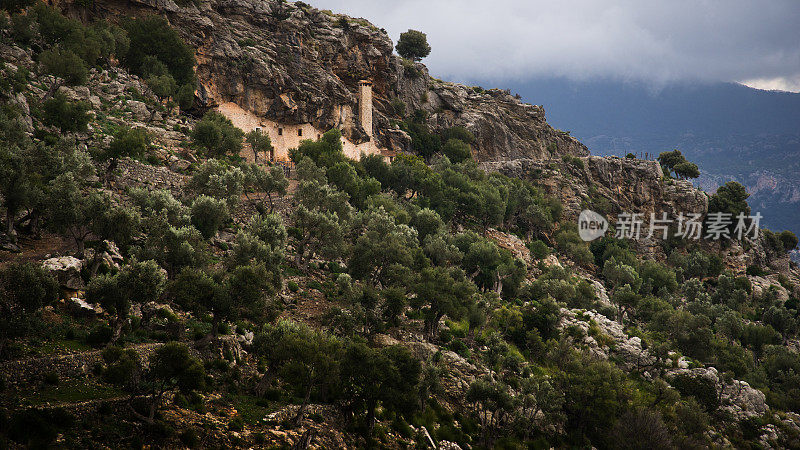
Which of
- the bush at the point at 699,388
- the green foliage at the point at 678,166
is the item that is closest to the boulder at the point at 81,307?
the bush at the point at 699,388

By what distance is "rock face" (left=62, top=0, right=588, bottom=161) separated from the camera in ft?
261

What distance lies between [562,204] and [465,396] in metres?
81.0

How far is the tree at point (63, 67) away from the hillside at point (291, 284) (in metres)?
0.41

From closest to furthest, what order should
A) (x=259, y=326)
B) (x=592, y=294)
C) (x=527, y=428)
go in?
(x=259, y=326)
(x=527, y=428)
(x=592, y=294)

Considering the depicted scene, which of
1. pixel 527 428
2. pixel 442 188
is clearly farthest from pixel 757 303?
pixel 527 428

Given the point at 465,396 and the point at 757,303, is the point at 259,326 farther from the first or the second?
the point at 757,303

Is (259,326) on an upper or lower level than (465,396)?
upper

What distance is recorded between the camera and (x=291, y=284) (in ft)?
129

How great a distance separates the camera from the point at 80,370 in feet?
68.7

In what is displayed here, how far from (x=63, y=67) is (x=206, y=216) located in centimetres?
3223

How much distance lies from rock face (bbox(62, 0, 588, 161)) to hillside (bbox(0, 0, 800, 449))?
1.83 feet

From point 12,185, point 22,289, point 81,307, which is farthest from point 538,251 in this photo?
point 22,289

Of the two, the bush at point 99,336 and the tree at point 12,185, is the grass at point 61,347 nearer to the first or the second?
the bush at point 99,336

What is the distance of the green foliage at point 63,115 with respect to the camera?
144 feet
